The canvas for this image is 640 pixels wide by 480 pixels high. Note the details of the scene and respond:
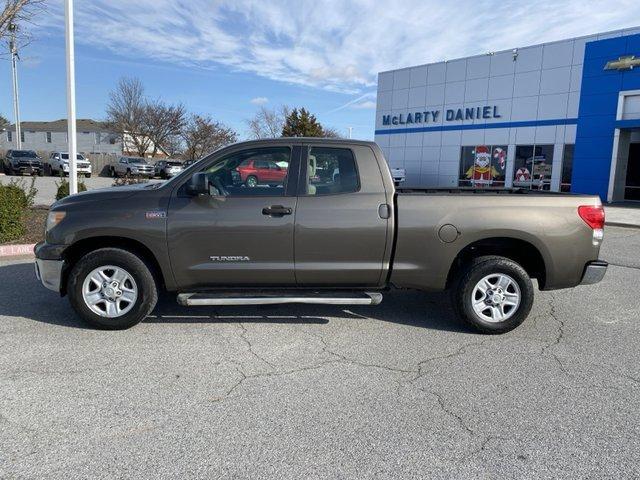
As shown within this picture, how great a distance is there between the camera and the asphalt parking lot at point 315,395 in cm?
278

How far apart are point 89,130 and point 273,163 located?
248 ft

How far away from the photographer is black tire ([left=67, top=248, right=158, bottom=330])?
4668mm

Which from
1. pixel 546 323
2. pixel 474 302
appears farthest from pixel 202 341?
pixel 546 323

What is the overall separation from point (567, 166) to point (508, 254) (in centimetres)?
2267

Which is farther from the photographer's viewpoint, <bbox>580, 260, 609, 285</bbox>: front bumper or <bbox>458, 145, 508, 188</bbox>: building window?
<bbox>458, 145, 508, 188</bbox>: building window

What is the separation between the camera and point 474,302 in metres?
4.84

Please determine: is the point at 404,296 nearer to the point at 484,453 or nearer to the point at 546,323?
the point at 546,323

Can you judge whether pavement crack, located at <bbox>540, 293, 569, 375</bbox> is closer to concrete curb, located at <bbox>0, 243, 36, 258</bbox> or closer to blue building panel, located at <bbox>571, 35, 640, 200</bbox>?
concrete curb, located at <bbox>0, 243, 36, 258</bbox>

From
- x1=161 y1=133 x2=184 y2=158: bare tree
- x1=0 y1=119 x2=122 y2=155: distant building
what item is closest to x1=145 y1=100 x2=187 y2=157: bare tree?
x1=161 y1=133 x2=184 y2=158: bare tree

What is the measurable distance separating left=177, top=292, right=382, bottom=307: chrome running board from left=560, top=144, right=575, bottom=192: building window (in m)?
23.4

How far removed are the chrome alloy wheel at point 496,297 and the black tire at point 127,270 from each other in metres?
3.20

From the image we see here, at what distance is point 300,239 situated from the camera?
4.72 m

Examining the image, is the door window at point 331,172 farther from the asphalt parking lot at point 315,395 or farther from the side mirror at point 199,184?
the asphalt parking lot at point 315,395

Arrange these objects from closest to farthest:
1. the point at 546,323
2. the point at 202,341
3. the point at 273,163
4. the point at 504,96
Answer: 1. the point at 202,341
2. the point at 273,163
3. the point at 546,323
4. the point at 504,96
